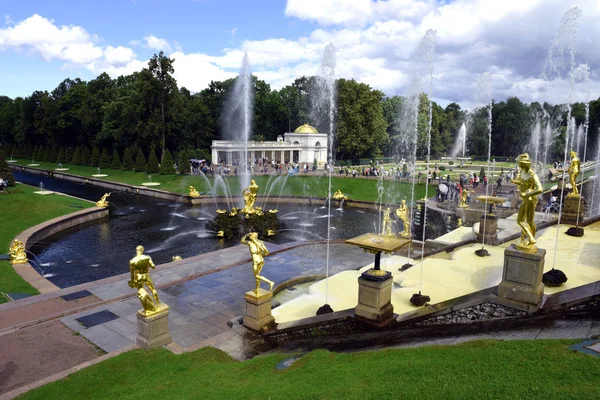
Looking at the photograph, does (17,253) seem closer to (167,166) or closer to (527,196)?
(527,196)

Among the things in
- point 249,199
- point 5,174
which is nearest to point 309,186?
point 249,199

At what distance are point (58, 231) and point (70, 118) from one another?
6040cm

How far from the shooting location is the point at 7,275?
16500 millimetres

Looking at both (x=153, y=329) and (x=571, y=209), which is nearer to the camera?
(x=153, y=329)

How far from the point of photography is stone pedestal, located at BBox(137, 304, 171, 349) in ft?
33.0

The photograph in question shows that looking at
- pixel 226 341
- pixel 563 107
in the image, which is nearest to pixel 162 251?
pixel 226 341

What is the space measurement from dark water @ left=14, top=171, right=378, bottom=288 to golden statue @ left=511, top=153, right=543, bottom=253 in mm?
16291

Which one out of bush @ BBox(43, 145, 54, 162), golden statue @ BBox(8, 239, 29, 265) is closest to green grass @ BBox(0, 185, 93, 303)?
golden statue @ BBox(8, 239, 29, 265)

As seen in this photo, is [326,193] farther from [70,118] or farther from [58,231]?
[70,118]

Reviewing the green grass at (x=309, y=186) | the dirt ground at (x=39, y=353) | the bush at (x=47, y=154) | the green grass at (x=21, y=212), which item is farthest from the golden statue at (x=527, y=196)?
the bush at (x=47, y=154)

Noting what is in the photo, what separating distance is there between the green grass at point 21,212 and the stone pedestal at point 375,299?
13.0m

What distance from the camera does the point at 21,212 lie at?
93.4 feet

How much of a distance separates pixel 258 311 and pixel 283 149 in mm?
55492

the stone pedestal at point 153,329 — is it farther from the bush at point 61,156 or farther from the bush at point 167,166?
the bush at point 61,156
